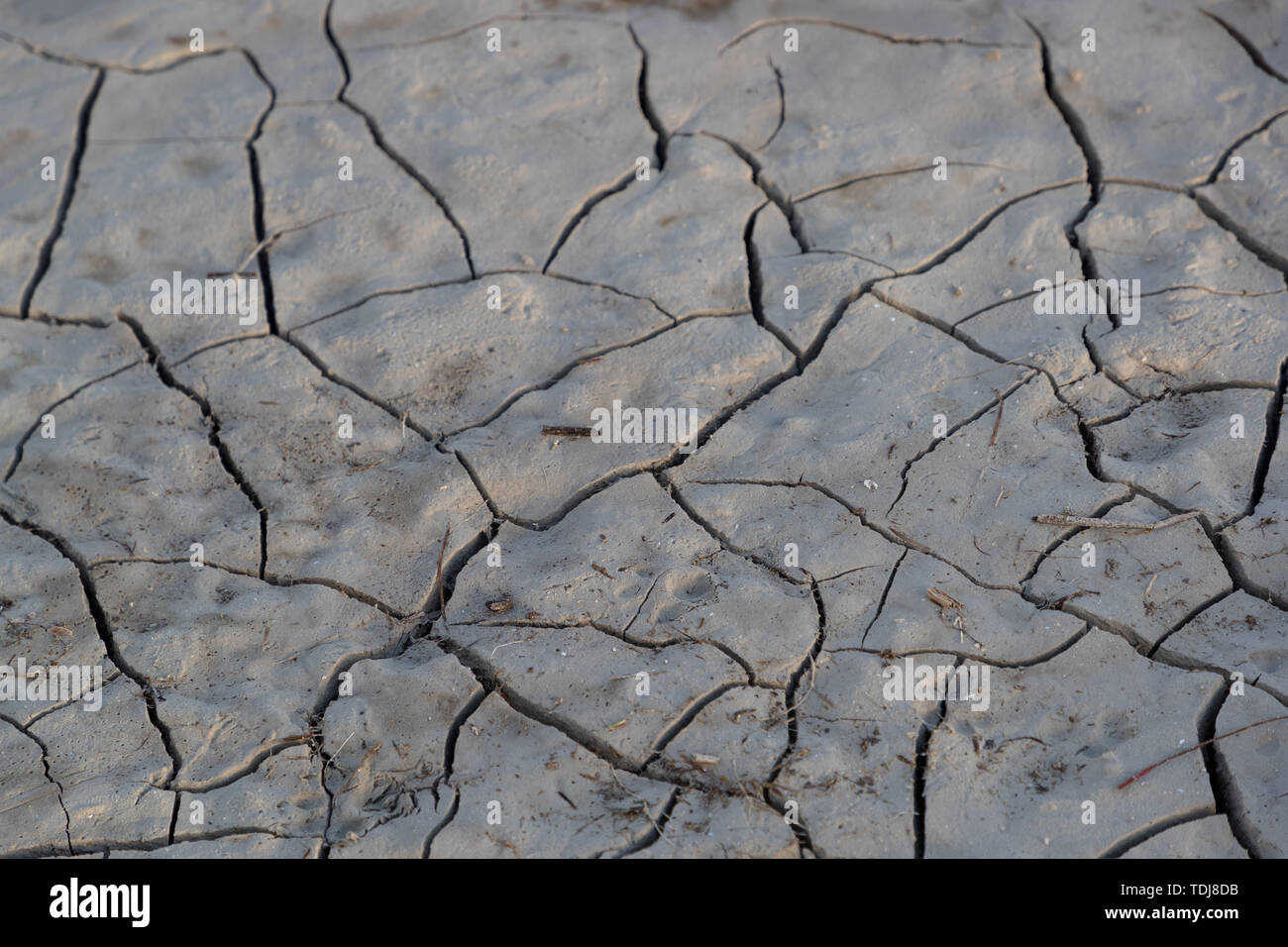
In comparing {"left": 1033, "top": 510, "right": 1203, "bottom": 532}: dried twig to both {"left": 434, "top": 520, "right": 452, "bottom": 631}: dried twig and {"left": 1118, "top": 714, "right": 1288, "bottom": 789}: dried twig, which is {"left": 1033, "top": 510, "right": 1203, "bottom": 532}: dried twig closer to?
{"left": 1118, "top": 714, "right": 1288, "bottom": 789}: dried twig

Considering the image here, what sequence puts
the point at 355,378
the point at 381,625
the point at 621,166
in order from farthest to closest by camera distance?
1. the point at 621,166
2. the point at 355,378
3. the point at 381,625

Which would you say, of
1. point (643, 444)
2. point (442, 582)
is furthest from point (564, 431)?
point (442, 582)

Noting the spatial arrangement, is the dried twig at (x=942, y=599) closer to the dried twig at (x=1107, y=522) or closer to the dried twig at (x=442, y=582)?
the dried twig at (x=1107, y=522)

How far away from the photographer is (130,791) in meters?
2.22

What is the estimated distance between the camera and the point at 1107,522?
2613 mm

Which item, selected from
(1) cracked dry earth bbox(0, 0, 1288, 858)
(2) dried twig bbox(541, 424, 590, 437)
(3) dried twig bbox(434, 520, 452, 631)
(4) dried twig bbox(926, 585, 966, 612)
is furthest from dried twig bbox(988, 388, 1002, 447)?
(3) dried twig bbox(434, 520, 452, 631)

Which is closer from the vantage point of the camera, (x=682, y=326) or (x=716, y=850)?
(x=716, y=850)

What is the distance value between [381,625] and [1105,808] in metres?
1.69

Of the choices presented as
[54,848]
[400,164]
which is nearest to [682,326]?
[400,164]

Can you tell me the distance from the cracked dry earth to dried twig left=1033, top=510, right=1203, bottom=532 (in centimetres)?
3

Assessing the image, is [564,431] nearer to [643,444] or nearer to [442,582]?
[643,444]

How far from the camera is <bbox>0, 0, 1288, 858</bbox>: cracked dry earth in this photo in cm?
223
